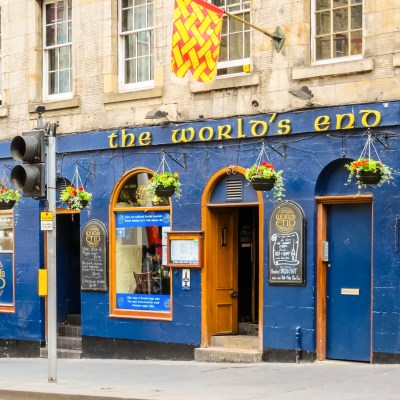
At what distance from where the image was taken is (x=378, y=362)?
15859 millimetres

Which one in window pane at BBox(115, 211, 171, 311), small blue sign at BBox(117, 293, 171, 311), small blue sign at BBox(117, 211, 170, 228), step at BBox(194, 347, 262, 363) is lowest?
step at BBox(194, 347, 262, 363)

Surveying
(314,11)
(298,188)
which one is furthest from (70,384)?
(314,11)

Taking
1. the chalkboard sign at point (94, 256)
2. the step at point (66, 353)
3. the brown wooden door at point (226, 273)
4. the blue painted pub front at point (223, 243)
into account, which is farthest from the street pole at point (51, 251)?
the step at point (66, 353)

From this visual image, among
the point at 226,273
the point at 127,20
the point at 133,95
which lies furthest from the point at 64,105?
the point at 226,273

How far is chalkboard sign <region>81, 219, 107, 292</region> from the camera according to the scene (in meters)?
19.7

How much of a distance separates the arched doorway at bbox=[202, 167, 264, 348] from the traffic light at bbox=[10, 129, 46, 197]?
402 centimetres

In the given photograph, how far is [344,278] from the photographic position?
16.6 metres

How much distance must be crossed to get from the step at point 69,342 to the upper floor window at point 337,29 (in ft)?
23.9

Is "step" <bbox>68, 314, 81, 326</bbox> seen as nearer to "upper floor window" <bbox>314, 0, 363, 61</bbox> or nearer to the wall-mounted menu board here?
the wall-mounted menu board

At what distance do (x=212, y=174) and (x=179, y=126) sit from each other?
107 centimetres

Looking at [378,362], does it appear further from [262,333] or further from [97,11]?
[97,11]

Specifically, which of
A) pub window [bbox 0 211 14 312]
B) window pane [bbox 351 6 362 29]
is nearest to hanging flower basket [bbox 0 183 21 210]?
pub window [bbox 0 211 14 312]

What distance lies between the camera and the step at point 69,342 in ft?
67.6

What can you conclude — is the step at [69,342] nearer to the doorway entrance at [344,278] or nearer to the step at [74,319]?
the step at [74,319]
